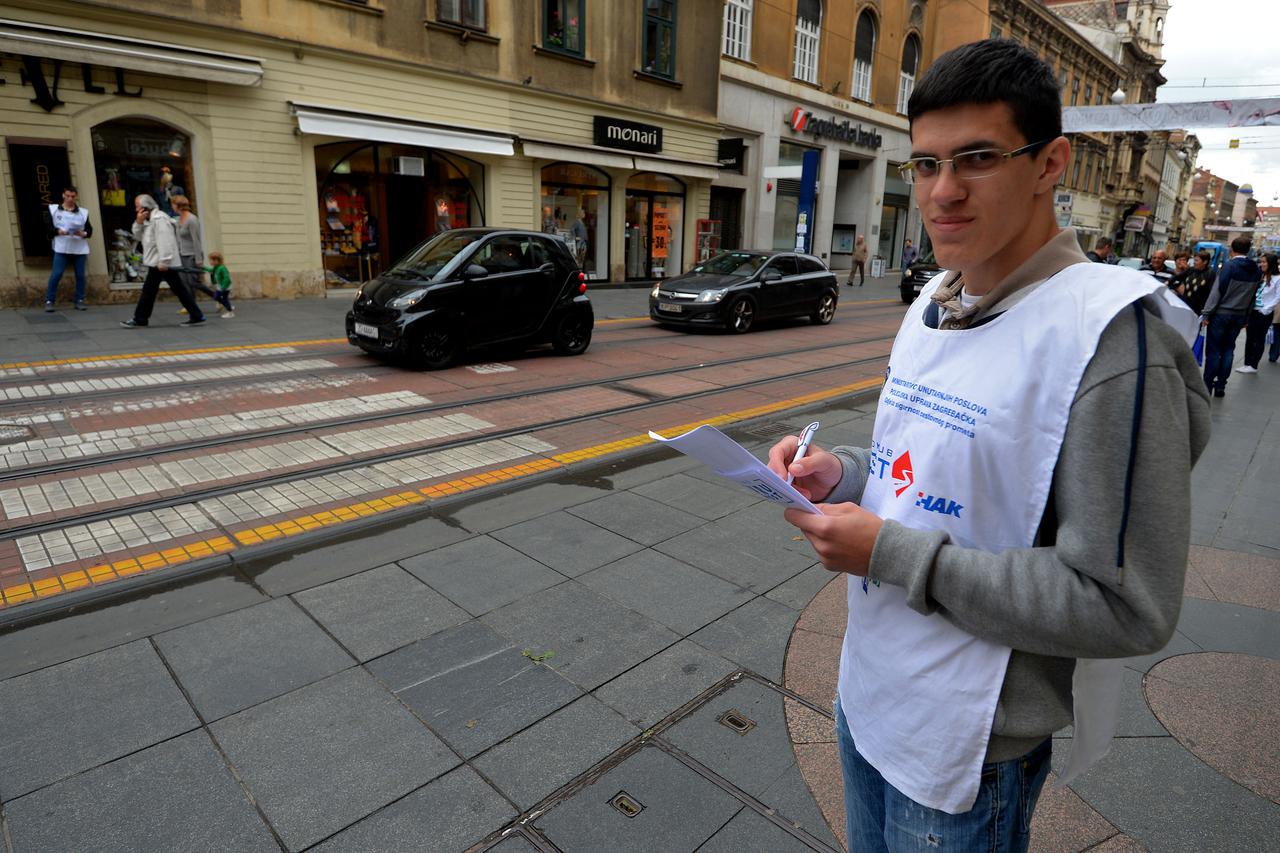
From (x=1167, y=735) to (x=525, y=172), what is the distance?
1921 cm

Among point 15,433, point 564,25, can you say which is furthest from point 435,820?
point 564,25

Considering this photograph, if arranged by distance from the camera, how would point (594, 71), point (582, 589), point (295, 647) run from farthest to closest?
point (594, 71)
point (582, 589)
point (295, 647)

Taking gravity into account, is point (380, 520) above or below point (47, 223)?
below

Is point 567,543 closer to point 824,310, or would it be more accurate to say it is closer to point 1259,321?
point 1259,321

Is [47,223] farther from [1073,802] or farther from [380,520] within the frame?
[1073,802]

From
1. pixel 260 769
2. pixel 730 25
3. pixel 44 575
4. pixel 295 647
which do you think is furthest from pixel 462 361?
pixel 730 25

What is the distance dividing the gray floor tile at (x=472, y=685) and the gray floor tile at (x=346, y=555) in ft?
3.36

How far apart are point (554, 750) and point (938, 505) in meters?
2.08

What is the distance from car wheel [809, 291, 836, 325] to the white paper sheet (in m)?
15.8

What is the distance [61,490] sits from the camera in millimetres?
5441

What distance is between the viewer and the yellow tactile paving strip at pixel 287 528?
13.4 feet

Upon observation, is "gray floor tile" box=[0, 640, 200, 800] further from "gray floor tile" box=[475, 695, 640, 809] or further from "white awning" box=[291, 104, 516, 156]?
"white awning" box=[291, 104, 516, 156]

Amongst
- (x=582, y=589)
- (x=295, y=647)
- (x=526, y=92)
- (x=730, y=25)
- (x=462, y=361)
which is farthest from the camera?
(x=730, y=25)

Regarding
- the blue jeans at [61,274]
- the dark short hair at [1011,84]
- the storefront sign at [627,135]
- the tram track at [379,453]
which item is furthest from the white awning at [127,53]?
the dark short hair at [1011,84]
